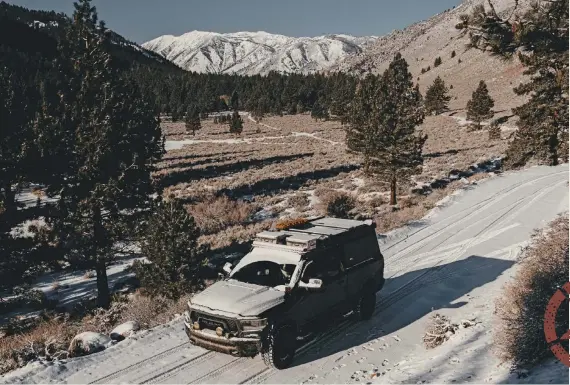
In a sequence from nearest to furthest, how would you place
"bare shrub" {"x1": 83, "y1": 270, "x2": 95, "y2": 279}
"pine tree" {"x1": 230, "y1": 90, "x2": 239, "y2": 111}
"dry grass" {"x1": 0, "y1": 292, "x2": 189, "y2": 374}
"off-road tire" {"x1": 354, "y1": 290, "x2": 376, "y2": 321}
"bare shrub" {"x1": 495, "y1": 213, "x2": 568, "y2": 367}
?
"bare shrub" {"x1": 495, "y1": 213, "x2": 568, "y2": 367}, "dry grass" {"x1": 0, "y1": 292, "x2": 189, "y2": 374}, "off-road tire" {"x1": 354, "y1": 290, "x2": 376, "y2": 321}, "bare shrub" {"x1": 83, "y1": 270, "x2": 95, "y2": 279}, "pine tree" {"x1": 230, "y1": 90, "x2": 239, "y2": 111}

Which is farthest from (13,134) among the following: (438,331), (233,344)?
(438,331)

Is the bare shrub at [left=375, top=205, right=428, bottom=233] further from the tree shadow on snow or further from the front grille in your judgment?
the front grille

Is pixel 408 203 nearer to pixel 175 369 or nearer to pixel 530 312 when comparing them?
pixel 530 312

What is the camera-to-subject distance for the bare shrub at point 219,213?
1183 inches

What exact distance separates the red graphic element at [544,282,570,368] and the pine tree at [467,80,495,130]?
60.8 m

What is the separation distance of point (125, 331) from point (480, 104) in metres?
63.2

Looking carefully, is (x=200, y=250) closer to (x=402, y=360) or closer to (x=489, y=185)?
(x=402, y=360)

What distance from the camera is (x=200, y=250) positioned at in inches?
689

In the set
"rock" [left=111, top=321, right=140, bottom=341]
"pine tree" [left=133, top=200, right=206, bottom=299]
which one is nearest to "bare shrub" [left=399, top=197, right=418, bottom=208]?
"pine tree" [left=133, top=200, right=206, bottom=299]

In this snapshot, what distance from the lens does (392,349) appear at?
9.42 meters

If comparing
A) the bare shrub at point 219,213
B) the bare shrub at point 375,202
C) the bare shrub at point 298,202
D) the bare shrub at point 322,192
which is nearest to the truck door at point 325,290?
the bare shrub at point 219,213

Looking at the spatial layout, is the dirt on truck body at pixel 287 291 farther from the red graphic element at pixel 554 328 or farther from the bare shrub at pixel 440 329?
the red graphic element at pixel 554 328

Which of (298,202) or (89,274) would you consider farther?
(298,202)

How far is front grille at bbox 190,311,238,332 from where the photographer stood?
8.18 metres
